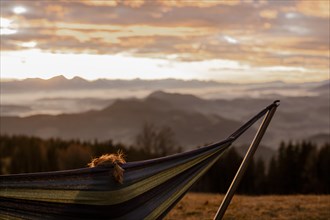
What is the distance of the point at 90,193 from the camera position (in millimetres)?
5215

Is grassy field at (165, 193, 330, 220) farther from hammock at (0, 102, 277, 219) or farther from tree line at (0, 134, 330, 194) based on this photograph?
tree line at (0, 134, 330, 194)

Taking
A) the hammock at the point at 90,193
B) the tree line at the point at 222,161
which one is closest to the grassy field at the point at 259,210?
the hammock at the point at 90,193

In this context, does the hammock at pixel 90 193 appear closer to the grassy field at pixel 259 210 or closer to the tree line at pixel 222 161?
the grassy field at pixel 259 210

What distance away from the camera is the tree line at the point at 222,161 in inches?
2064

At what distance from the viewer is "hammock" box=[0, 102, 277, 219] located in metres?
5.06

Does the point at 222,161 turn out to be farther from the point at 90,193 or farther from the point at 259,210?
the point at 90,193

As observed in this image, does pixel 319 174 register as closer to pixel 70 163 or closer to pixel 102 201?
pixel 70 163

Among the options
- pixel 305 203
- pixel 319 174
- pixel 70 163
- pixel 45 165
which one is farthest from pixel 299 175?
pixel 305 203

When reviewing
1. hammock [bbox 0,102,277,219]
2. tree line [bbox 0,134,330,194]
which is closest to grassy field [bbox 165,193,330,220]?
hammock [bbox 0,102,277,219]

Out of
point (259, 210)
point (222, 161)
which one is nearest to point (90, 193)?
point (259, 210)

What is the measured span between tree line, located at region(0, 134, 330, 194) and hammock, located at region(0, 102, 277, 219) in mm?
42002

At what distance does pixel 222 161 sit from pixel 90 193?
5396 cm

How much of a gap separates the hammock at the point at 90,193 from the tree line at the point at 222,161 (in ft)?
138

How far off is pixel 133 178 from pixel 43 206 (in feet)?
3.02
